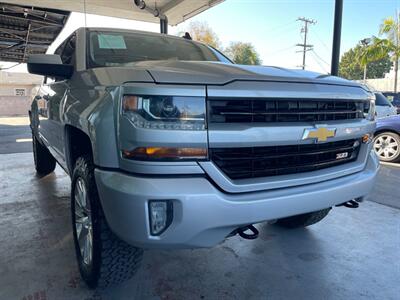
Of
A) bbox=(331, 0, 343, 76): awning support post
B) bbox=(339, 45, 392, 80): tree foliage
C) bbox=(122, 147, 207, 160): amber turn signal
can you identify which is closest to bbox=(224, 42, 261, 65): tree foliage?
bbox=(339, 45, 392, 80): tree foliage

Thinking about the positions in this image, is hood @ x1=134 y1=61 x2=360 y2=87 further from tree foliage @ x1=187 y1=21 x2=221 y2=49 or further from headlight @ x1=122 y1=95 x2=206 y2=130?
tree foliage @ x1=187 y1=21 x2=221 y2=49

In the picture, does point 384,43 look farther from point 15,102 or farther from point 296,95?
point 15,102

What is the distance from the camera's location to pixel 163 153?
155 cm

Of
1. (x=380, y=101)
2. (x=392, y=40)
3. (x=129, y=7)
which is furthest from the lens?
(x=392, y=40)

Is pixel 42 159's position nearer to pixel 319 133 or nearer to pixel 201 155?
pixel 201 155

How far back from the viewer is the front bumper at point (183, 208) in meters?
1.51

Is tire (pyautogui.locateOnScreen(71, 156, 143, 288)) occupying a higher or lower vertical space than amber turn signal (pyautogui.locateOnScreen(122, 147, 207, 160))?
lower

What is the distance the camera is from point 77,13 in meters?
9.25

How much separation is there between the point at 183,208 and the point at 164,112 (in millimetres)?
453

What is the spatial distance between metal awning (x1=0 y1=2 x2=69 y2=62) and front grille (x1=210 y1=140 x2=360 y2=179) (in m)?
8.98

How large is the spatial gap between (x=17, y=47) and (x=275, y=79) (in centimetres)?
1370

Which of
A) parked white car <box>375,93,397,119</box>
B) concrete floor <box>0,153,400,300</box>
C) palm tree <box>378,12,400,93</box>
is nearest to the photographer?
concrete floor <box>0,153,400,300</box>

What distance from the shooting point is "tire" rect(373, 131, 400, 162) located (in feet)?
20.9

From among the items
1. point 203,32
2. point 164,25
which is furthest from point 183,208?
point 203,32
